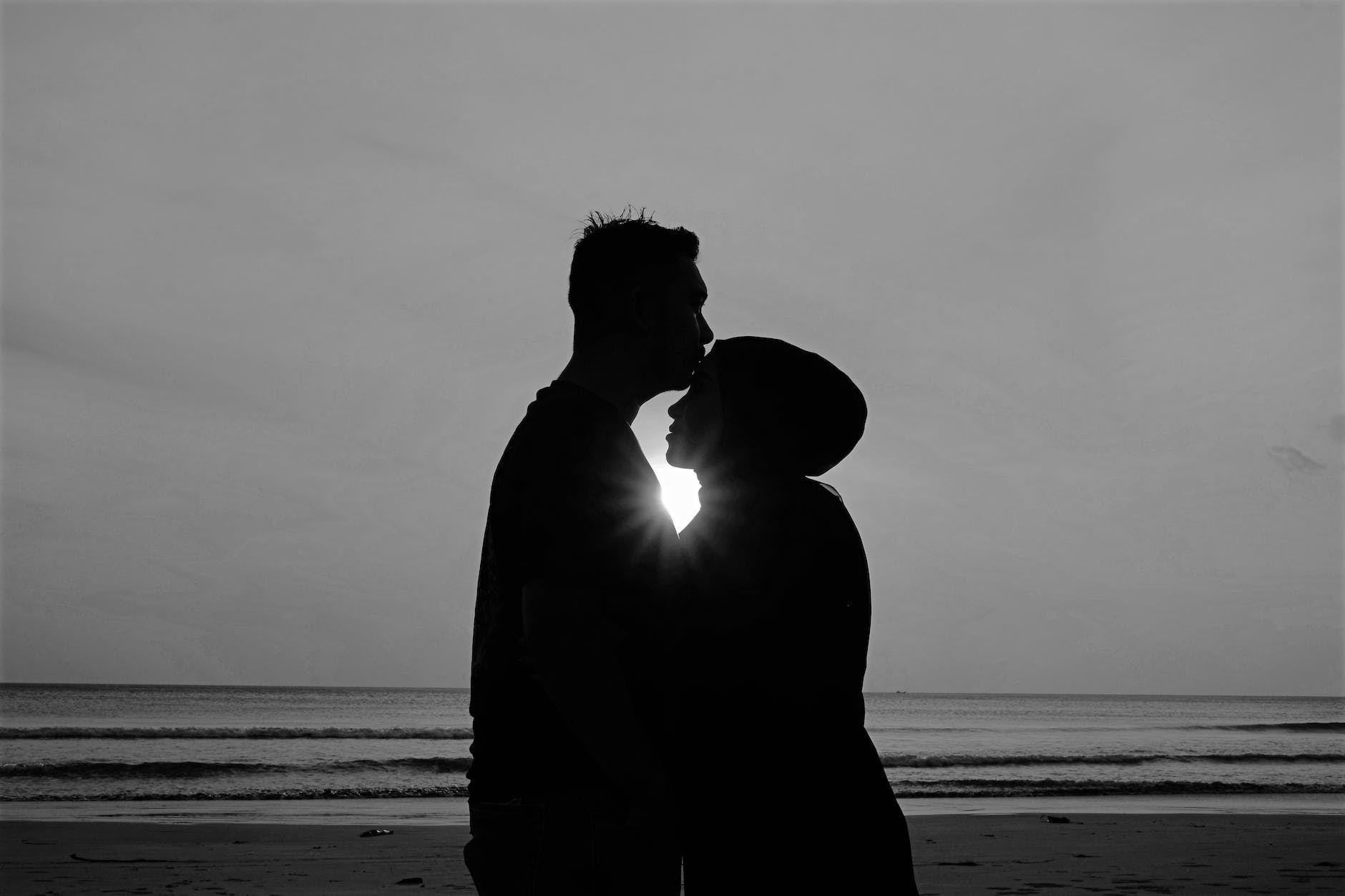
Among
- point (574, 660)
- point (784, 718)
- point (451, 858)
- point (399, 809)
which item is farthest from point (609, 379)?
point (399, 809)

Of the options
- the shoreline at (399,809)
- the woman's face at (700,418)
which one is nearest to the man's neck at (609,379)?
the woman's face at (700,418)

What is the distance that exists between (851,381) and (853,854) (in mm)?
910

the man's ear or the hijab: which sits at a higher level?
the man's ear

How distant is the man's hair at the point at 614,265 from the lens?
2.15 metres

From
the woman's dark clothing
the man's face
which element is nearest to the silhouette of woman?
the woman's dark clothing

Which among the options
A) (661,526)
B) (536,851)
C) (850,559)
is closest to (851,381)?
A: (850,559)

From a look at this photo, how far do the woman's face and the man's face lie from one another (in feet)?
0.17

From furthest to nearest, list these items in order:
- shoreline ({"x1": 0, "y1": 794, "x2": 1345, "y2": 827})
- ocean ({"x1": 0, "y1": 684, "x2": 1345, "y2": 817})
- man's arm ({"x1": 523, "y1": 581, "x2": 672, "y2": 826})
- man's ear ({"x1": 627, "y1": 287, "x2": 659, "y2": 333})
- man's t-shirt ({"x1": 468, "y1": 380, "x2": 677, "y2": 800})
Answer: ocean ({"x1": 0, "y1": 684, "x2": 1345, "y2": 817}), shoreline ({"x1": 0, "y1": 794, "x2": 1345, "y2": 827}), man's ear ({"x1": 627, "y1": 287, "x2": 659, "y2": 333}), man's t-shirt ({"x1": 468, "y1": 380, "x2": 677, "y2": 800}), man's arm ({"x1": 523, "y1": 581, "x2": 672, "y2": 826})

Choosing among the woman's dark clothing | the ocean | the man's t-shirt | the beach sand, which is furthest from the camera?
the ocean

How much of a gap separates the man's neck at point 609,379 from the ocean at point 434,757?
64 centimetres

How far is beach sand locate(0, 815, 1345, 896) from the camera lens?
7594mm

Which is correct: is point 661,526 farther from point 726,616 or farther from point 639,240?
point 639,240

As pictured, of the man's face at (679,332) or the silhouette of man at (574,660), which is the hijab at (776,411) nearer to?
the man's face at (679,332)

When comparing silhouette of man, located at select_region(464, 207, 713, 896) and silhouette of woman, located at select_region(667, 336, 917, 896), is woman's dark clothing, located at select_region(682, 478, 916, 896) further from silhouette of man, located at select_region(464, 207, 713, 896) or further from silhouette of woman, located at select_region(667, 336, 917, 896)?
silhouette of man, located at select_region(464, 207, 713, 896)
